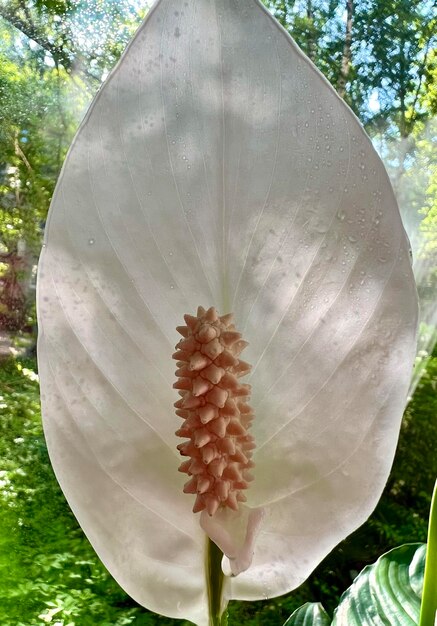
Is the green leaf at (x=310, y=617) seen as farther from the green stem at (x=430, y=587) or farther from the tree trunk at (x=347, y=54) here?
the tree trunk at (x=347, y=54)

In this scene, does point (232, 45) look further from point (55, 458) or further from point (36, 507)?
point (36, 507)

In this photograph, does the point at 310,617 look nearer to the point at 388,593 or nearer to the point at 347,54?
the point at 388,593

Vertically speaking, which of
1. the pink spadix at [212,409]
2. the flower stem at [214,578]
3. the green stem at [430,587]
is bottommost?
the green stem at [430,587]

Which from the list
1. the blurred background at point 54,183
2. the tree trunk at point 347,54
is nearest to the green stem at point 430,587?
the blurred background at point 54,183

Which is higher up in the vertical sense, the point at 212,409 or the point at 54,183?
the point at 54,183

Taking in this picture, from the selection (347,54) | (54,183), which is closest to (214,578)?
(54,183)

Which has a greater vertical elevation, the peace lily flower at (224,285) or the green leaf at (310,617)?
the peace lily flower at (224,285)
